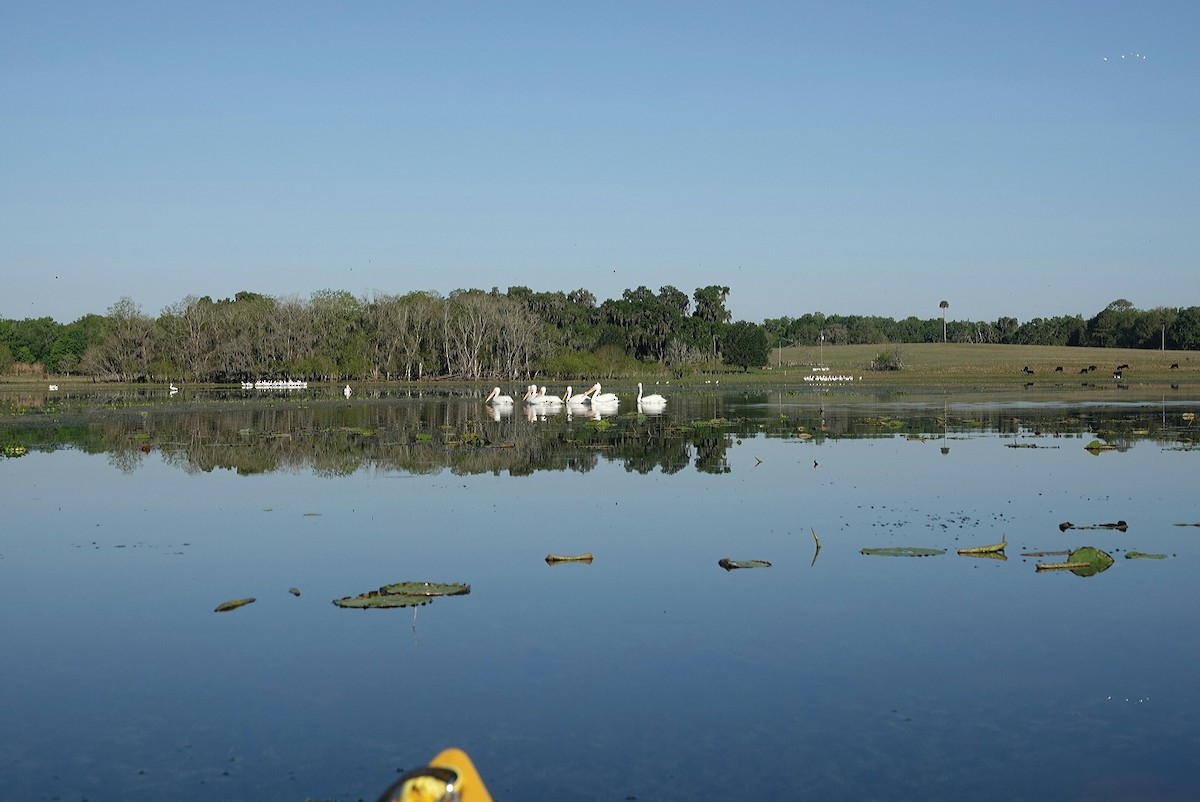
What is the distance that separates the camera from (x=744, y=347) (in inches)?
4857

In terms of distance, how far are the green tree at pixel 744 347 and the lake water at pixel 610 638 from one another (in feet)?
332

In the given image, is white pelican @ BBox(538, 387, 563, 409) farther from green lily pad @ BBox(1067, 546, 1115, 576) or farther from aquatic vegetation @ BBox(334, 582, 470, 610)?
aquatic vegetation @ BBox(334, 582, 470, 610)

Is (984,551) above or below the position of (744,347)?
below

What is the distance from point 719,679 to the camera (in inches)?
345

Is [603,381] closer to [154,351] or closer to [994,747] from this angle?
[154,351]

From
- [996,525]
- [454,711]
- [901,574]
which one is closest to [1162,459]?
[996,525]

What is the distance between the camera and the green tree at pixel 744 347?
404ft

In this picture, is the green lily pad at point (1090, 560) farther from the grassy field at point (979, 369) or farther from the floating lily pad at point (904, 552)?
the grassy field at point (979, 369)

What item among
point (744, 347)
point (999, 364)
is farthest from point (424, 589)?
point (744, 347)

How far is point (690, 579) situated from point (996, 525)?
5.50 meters

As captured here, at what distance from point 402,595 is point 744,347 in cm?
11357

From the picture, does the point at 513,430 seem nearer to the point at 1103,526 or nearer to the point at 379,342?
the point at 1103,526

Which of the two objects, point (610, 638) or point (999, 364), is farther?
point (999, 364)

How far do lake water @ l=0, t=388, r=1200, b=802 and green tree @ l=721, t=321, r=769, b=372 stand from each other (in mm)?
101244
